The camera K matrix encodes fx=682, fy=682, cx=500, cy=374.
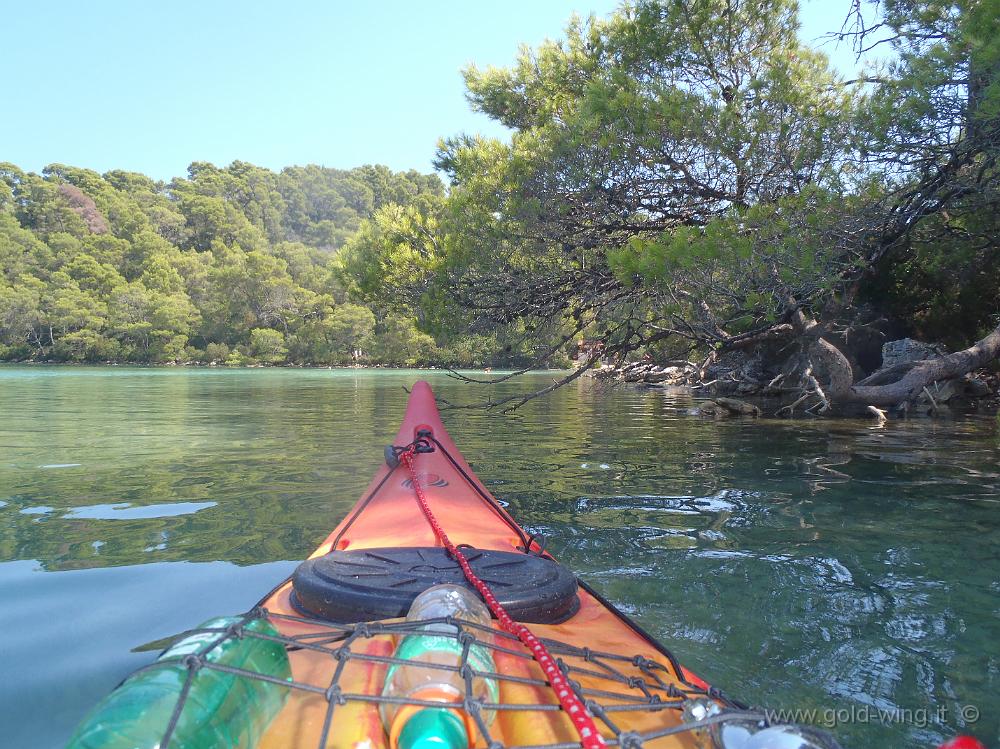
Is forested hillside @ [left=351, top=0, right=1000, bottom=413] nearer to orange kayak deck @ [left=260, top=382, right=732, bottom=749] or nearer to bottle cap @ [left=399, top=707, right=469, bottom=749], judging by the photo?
orange kayak deck @ [left=260, top=382, right=732, bottom=749]

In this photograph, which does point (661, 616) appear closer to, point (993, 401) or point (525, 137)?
point (525, 137)

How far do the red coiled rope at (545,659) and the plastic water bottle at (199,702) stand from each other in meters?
0.64

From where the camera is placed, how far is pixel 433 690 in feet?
5.11

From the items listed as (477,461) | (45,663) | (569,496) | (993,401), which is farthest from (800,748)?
(993,401)

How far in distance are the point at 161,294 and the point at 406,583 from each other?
66.3m

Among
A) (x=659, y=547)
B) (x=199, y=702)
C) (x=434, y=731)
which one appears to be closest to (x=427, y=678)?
(x=434, y=731)

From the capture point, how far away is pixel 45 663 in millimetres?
2727

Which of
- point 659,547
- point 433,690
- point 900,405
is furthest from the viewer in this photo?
point 900,405

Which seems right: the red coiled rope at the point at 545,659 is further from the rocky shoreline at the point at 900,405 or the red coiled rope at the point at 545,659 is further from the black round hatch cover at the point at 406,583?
the rocky shoreline at the point at 900,405

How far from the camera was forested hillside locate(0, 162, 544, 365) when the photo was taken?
54469 mm

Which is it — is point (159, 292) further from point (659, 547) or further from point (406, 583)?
point (406, 583)

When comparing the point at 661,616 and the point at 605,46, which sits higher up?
the point at 605,46

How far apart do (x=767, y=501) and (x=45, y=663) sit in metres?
5.05

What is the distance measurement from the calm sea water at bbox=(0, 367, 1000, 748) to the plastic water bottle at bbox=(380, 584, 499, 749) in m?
1.30
